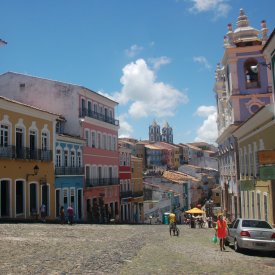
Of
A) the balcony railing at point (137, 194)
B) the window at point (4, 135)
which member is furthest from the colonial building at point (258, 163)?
the balcony railing at point (137, 194)

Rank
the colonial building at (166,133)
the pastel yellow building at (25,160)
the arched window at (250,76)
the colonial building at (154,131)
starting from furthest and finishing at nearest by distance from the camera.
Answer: the colonial building at (166,133)
the colonial building at (154,131)
the arched window at (250,76)
the pastel yellow building at (25,160)

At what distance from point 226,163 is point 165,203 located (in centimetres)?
2027

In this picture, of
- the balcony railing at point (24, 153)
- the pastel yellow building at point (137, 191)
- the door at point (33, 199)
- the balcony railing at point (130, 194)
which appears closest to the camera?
the balcony railing at point (24, 153)

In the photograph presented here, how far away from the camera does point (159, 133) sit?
16050cm

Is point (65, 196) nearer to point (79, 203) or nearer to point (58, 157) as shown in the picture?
point (79, 203)

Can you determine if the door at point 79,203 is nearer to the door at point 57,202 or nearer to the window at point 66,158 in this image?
the window at point 66,158

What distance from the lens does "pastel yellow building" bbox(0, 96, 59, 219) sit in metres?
23.9

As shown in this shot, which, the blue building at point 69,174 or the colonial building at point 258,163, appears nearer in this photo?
the colonial building at point 258,163

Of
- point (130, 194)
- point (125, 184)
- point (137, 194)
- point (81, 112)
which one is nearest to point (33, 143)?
point (81, 112)

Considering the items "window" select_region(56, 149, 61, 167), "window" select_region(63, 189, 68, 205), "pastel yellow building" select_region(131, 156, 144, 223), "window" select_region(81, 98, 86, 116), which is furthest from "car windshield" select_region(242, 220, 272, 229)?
"pastel yellow building" select_region(131, 156, 144, 223)

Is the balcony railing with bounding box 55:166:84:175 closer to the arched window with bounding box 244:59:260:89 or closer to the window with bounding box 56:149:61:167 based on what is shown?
the window with bounding box 56:149:61:167

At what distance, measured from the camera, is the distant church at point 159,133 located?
158 m

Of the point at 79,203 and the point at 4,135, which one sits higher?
the point at 4,135

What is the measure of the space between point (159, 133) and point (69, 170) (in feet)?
426
